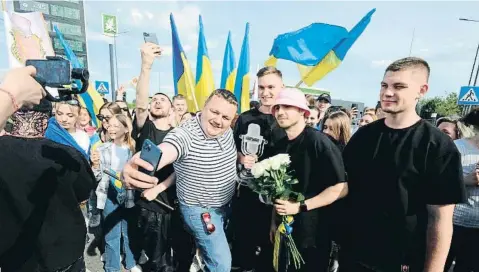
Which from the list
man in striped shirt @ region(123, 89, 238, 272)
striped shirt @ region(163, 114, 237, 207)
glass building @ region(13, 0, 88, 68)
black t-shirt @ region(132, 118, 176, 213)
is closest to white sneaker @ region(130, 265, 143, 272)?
black t-shirt @ region(132, 118, 176, 213)

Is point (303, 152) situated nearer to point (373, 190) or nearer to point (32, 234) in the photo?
point (373, 190)

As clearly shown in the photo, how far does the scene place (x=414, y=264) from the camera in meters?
2.01

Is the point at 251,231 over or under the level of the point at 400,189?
under

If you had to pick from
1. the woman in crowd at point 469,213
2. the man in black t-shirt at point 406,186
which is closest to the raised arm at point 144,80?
the man in black t-shirt at point 406,186

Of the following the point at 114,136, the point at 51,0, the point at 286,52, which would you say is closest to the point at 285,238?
the point at 114,136

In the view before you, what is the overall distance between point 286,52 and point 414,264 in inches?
209

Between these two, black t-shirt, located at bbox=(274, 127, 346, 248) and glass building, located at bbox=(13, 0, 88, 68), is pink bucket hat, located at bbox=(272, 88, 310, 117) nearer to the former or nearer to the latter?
black t-shirt, located at bbox=(274, 127, 346, 248)

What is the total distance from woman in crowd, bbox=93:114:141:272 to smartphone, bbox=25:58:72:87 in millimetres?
2287

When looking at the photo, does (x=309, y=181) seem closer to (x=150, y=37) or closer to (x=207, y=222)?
(x=207, y=222)

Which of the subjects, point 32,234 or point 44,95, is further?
point 32,234

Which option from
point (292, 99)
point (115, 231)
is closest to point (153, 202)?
point (115, 231)

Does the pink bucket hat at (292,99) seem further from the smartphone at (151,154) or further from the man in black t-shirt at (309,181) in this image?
the smartphone at (151,154)

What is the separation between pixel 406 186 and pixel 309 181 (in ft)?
2.71

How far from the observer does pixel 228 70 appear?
28.4 ft
